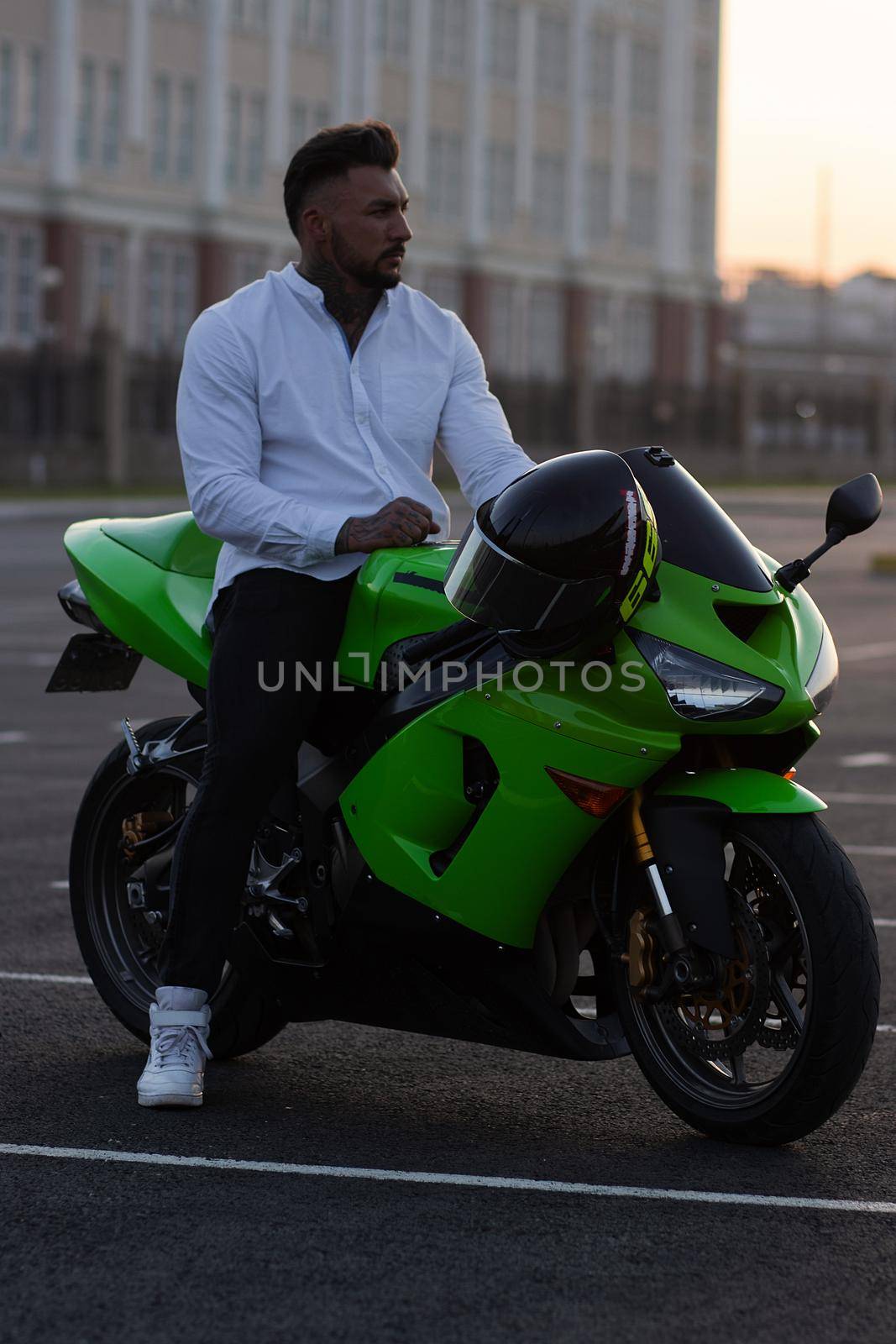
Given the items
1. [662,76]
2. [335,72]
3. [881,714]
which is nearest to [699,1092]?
[881,714]

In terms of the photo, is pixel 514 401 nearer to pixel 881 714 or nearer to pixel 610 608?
pixel 881 714

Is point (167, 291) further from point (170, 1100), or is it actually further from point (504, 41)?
point (170, 1100)

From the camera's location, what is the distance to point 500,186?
68.1 meters

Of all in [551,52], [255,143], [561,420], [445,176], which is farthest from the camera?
[551,52]

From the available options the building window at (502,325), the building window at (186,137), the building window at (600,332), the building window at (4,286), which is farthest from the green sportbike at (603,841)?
the building window at (600,332)

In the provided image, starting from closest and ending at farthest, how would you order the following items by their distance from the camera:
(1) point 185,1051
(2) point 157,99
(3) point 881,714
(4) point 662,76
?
(1) point 185,1051 < (3) point 881,714 < (2) point 157,99 < (4) point 662,76

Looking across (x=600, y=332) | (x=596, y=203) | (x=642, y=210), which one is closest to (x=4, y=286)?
(x=600, y=332)

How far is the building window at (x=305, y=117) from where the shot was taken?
6119 cm

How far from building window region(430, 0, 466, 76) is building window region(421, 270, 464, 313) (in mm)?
5782

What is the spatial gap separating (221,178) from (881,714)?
156ft

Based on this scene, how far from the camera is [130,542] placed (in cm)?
530

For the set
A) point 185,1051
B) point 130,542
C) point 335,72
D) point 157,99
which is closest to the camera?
point 185,1051

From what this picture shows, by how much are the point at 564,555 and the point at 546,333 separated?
66.1 metres

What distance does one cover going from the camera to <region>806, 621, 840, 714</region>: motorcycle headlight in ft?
13.9
